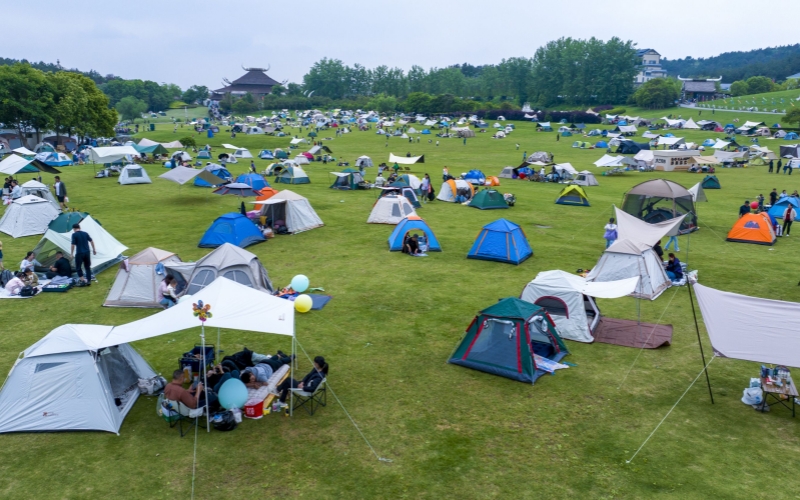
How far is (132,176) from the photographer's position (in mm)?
37344

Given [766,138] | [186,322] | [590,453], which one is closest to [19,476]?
[186,322]

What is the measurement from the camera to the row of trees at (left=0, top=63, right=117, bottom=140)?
48250mm

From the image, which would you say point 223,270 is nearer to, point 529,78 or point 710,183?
point 710,183

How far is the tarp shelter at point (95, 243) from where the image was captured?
17828mm

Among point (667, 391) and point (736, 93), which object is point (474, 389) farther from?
point (736, 93)

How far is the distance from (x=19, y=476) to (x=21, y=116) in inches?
2052

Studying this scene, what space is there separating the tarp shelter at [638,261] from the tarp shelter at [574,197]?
13791mm

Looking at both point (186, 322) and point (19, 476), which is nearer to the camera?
point (19, 476)

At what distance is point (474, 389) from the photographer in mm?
11016

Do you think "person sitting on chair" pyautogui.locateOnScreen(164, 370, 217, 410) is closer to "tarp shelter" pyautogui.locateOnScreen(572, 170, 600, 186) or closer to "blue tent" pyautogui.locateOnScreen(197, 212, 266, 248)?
"blue tent" pyautogui.locateOnScreen(197, 212, 266, 248)

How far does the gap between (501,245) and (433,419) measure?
10.5 metres

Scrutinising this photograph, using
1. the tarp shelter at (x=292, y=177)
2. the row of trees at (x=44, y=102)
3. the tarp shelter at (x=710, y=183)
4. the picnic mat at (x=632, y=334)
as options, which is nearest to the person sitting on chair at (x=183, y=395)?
the picnic mat at (x=632, y=334)

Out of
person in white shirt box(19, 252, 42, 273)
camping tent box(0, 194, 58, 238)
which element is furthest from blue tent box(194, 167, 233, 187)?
person in white shirt box(19, 252, 42, 273)

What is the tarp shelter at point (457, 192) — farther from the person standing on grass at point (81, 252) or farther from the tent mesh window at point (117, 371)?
the tent mesh window at point (117, 371)
